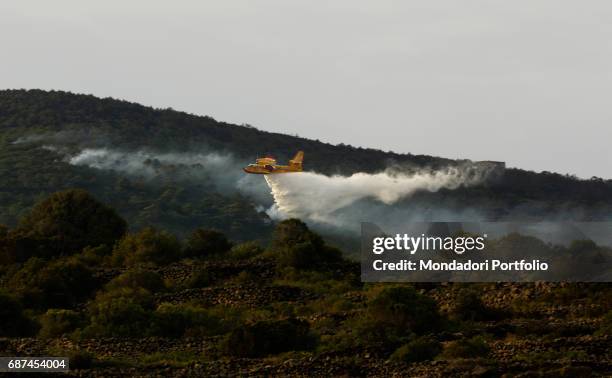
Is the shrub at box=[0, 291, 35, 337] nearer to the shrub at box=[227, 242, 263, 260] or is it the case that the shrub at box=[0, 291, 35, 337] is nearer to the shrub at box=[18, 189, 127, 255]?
the shrub at box=[227, 242, 263, 260]

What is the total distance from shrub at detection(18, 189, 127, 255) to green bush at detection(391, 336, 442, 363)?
3909 centimetres

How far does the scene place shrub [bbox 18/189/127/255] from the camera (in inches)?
3406

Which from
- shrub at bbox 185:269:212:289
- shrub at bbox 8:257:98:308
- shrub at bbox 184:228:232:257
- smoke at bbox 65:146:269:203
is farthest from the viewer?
smoke at bbox 65:146:269:203

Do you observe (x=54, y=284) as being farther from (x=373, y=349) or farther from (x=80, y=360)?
(x=373, y=349)

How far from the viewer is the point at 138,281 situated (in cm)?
7075

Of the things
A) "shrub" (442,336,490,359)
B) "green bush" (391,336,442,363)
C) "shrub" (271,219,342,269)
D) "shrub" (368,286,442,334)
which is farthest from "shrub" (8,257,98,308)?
"shrub" (442,336,490,359)

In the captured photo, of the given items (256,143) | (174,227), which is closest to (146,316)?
(174,227)

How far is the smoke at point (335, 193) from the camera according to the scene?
340 ft

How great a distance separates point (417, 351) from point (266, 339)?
5772mm

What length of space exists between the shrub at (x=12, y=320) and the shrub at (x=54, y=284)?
23.2 feet

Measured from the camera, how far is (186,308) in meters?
61.4

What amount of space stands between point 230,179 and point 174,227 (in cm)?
2147

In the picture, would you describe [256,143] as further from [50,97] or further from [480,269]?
[480,269]

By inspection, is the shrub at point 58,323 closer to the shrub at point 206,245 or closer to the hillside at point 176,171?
the shrub at point 206,245
